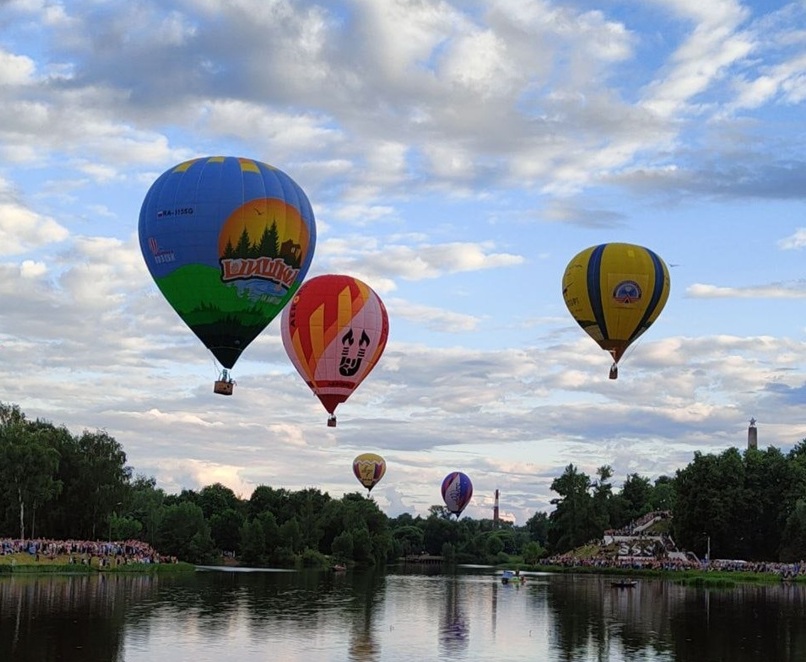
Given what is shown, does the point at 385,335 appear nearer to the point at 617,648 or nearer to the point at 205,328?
the point at 205,328

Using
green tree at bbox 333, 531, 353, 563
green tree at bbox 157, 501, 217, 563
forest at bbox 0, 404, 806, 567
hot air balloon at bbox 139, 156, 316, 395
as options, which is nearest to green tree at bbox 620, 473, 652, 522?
forest at bbox 0, 404, 806, 567

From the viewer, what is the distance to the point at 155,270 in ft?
170

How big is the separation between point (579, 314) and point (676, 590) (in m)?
26.5

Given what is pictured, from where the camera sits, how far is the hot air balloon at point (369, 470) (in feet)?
438

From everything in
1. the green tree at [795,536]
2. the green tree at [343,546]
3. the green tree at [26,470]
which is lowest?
the green tree at [343,546]

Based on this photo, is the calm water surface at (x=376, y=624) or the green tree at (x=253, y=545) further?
the green tree at (x=253, y=545)

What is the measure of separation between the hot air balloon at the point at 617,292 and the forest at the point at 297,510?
45608 mm

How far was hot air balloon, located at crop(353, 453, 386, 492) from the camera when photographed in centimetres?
13338

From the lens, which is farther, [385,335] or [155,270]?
[385,335]

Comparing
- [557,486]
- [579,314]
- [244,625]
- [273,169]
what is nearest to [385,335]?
[579,314]

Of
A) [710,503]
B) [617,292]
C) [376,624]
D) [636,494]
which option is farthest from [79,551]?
[636,494]

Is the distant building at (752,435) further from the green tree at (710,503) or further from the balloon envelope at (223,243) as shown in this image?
the balloon envelope at (223,243)

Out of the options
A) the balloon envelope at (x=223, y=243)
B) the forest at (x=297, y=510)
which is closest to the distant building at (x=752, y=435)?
the forest at (x=297, y=510)

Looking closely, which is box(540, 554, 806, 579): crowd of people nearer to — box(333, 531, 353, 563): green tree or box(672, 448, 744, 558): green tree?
box(672, 448, 744, 558): green tree
